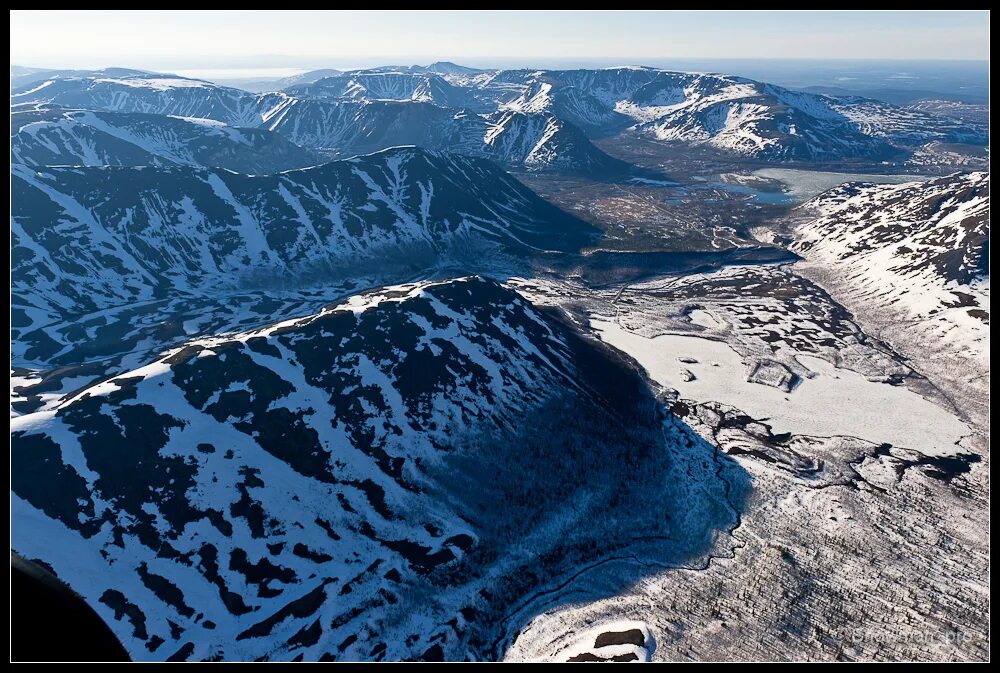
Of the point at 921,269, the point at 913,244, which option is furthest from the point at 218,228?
the point at 913,244

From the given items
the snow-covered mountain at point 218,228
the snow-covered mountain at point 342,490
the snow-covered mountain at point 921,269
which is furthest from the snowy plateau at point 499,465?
the snow-covered mountain at point 218,228

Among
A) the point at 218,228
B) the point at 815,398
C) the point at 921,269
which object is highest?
the point at 218,228

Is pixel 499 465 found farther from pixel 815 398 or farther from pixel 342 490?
pixel 815 398

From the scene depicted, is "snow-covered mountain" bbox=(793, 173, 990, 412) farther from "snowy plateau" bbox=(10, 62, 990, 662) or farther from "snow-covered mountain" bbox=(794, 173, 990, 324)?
"snowy plateau" bbox=(10, 62, 990, 662)

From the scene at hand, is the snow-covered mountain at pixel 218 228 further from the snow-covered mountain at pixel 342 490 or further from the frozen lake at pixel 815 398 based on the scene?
the frozen lake at pixel 815 398
